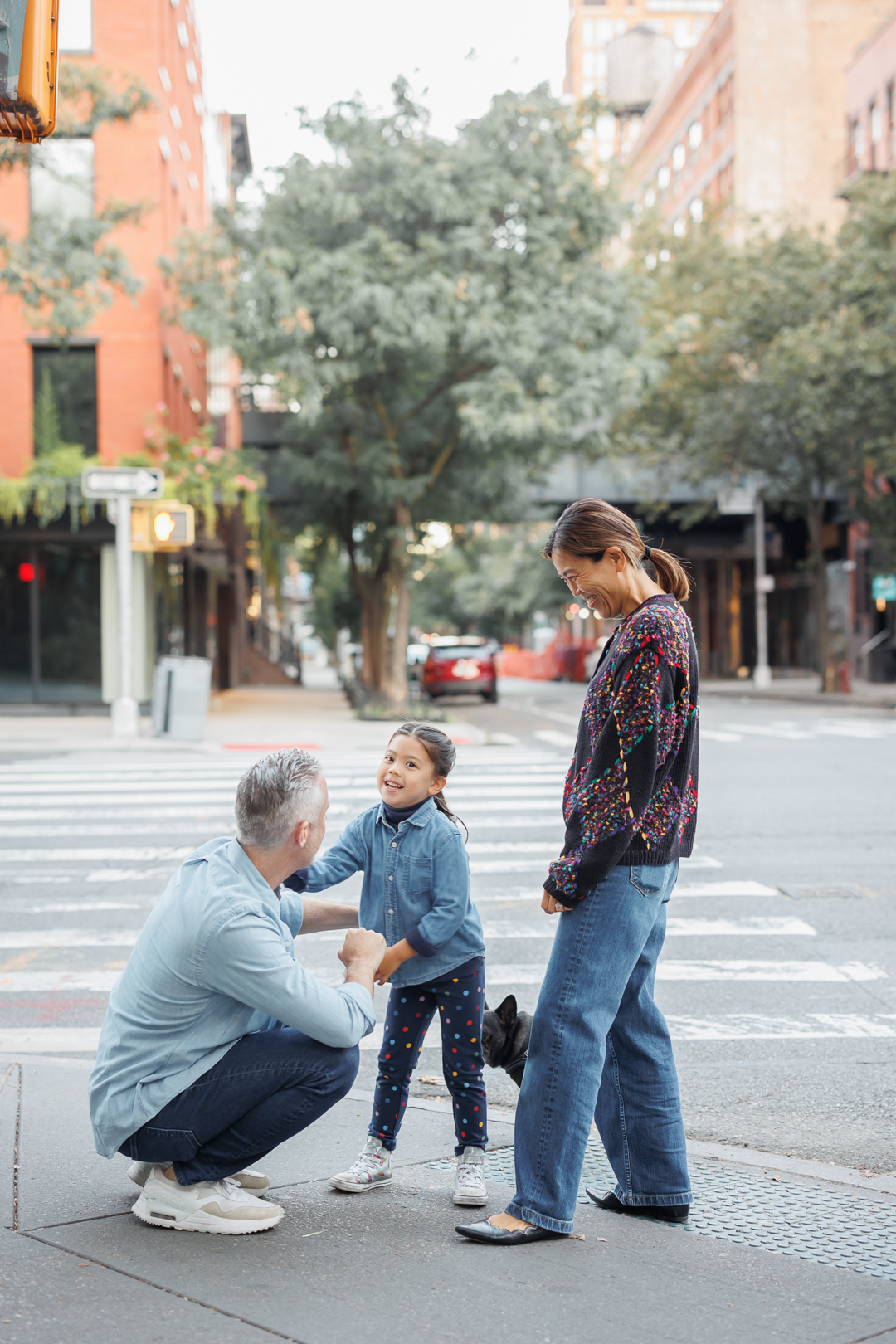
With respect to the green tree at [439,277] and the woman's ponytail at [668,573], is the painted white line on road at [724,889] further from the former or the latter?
the green tree at [439,277]

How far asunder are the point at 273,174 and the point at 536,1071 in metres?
23.5

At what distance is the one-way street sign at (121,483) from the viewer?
20.1 m

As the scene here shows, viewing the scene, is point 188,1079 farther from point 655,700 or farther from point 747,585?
point 747,585

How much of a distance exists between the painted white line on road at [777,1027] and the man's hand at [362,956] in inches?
96.5

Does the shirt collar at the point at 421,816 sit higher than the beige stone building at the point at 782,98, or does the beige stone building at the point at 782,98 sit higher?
the beige stone building at the point at 782,98

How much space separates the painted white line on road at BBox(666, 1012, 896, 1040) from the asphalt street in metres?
0.01

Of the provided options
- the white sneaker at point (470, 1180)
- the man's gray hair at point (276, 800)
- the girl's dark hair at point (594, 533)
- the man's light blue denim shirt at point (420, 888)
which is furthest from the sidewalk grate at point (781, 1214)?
the girl's dark hair at point (594, 533)

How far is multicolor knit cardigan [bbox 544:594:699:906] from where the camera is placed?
345 centimetres

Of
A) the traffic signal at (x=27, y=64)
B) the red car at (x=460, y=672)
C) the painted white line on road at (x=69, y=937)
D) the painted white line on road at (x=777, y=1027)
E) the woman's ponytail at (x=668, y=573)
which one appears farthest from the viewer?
the red car at (x=460, y=672)

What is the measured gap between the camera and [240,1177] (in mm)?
3807

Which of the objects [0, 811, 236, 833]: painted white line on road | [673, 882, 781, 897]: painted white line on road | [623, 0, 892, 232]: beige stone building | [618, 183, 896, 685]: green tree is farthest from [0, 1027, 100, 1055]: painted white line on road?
[623, 0, 892, 232]: beige stone building

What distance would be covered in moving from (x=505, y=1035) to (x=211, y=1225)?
35.1 inches

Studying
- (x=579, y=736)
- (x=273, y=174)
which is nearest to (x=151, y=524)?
(x=273, y=174)

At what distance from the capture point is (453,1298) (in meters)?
3.14
